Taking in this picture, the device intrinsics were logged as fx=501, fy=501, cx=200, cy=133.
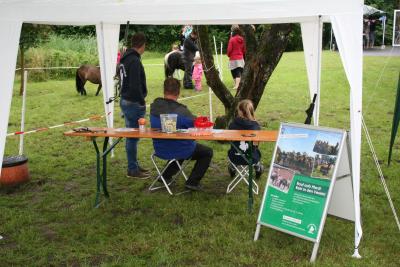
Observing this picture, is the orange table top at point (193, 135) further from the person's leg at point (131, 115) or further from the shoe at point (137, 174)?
the shoe at point (137, 174)

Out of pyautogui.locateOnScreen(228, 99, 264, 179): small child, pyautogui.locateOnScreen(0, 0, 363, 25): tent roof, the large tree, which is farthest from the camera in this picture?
the large tree

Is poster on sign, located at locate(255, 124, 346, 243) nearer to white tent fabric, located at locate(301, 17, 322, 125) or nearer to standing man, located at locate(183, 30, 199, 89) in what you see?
white tent fabric, located at locate(301, 17, 322, 125)

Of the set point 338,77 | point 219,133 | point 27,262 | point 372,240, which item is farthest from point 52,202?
point 338,77

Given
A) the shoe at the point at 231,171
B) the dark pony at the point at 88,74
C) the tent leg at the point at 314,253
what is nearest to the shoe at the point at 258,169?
the shoe at the point at 231,171

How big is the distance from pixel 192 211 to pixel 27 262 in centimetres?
162

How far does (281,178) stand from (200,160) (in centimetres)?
151

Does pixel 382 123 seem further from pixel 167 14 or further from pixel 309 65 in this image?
pixel 167 14

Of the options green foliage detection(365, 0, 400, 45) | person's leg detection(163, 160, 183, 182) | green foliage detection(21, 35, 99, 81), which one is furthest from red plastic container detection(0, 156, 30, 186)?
green foliage detection(365, 0, 400, 45)

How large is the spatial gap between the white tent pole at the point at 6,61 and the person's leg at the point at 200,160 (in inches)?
80.3

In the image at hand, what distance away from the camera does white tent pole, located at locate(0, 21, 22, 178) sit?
3.91m

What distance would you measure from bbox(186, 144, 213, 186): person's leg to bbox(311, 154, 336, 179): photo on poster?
1.72m

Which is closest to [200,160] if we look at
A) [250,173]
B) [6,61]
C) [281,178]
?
[250,173]

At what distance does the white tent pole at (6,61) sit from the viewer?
3910 mm

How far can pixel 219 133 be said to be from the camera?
4891mm
